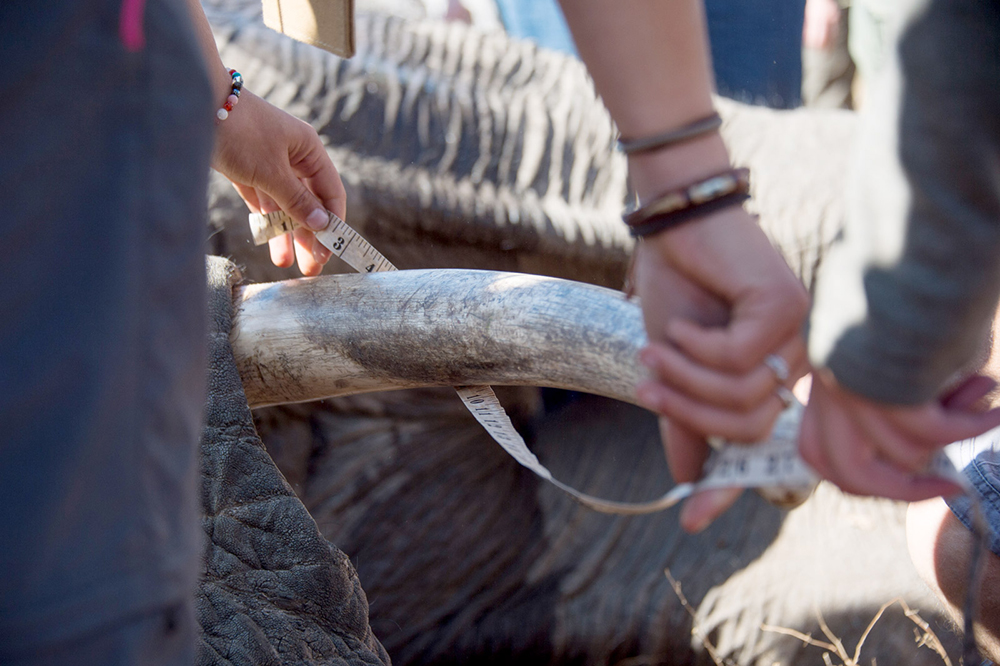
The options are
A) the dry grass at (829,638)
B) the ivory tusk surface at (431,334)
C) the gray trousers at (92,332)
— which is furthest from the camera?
the dry grass at (829,638)

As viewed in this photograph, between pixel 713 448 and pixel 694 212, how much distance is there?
136 millimetres

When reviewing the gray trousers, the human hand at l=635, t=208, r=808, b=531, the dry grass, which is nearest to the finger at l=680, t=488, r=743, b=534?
the human hand at l=635, t=208, r=808, b=531

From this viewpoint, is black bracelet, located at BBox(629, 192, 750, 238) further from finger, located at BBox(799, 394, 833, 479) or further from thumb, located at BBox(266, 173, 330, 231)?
thumb, located at BBox(266, 173, 330, 231)

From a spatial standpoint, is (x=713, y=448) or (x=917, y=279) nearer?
(x=917, y=279)

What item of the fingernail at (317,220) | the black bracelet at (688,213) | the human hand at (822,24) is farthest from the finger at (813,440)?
the human hand at (822,24)

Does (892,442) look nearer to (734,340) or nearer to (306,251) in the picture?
(734,340)

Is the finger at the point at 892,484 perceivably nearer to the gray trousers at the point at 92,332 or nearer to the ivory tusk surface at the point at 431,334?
the ivory tusk surface at the point at 431,334

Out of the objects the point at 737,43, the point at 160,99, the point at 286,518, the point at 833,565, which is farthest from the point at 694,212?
the point at 737,43

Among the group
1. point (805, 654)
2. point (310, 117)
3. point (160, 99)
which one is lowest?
point (805, 654)

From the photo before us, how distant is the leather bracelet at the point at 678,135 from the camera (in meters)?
0.48

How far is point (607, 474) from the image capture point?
1694 millimetres

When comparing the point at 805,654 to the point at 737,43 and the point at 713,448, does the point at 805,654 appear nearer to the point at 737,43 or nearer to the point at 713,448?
the point at 713,448

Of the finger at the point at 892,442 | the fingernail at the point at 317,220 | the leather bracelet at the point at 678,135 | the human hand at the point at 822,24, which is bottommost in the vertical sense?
the human hand at the point at 822,24

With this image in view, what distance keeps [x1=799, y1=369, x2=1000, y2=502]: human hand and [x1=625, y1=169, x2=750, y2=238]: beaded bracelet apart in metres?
0.11
